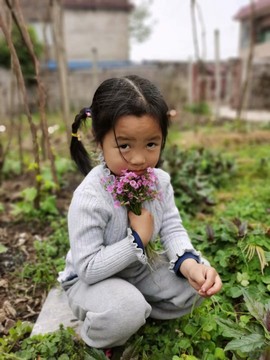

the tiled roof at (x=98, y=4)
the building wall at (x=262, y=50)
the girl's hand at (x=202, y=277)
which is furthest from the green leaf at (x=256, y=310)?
the tiled roof at (x=98, y=4)

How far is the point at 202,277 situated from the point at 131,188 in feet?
1.40

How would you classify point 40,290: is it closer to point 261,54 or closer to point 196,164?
point 196,164

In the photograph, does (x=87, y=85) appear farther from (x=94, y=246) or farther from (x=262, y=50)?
(x=94, y=246)

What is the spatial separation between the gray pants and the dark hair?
0.58 metres

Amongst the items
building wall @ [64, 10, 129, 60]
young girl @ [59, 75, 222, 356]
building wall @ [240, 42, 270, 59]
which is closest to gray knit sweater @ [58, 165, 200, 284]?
young girl @ [59, 75, 222, 356]

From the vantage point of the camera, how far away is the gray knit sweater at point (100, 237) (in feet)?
4.49

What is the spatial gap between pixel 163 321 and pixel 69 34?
775 inches

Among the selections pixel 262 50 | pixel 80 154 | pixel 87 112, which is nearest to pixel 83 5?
pixel 262 50

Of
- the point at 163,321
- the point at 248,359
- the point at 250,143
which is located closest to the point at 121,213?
the point at 163,321

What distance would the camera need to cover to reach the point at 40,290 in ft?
6.84

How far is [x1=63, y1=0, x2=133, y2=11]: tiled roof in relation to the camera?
1856 centimetres

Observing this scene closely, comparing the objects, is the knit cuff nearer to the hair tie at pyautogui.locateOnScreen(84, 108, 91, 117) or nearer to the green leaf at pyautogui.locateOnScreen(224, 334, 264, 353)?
the green leaf at pyautogui.locateOnScreen(224, 334, 264, 353)

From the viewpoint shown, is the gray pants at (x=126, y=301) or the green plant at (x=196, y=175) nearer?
the gray pants at (x=126, y=301)

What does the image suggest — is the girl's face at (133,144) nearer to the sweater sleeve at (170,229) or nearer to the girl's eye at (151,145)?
the girl's eye at (151,145)
